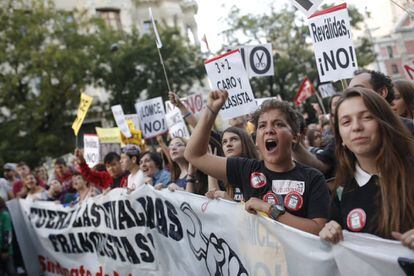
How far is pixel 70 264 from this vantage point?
6504mm

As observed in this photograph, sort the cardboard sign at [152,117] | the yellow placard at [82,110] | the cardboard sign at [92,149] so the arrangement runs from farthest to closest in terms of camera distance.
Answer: the cardboard sign at [152,117] < the cardboard sign at [92,149] < the yellow placard at [82,110]

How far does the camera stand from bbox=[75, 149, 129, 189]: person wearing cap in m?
6.71

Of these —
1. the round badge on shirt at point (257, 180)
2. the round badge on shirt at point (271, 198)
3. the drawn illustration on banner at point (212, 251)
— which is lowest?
the drawn illustration on banner at point (212, 251)

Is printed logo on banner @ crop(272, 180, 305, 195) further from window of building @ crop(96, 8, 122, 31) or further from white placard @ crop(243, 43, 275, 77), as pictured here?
window of building @ crop(96, 8, 122, 31)

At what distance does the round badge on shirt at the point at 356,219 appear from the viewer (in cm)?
243

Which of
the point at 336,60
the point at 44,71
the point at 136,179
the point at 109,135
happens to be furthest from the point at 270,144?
the point at 44,71

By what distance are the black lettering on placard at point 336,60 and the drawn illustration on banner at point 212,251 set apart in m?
1.95

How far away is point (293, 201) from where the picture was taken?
296 cm

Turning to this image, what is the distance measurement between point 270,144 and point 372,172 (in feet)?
2.55

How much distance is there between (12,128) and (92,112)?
5.86 meters

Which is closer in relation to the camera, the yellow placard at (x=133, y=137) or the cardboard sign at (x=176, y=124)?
the cardboard sign at (x=176, y=124)

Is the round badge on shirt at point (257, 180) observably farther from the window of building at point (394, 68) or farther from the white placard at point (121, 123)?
the window of building at point (394, 68)

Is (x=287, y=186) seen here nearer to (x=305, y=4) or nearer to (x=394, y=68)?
(x=305, y=4)

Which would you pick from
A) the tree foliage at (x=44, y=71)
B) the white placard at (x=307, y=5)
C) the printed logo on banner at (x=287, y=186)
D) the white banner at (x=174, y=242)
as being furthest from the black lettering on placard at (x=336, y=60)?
the tree foliage at (x=44, y=71)
